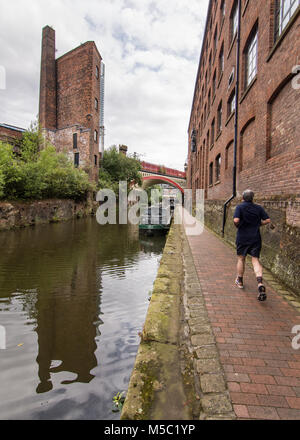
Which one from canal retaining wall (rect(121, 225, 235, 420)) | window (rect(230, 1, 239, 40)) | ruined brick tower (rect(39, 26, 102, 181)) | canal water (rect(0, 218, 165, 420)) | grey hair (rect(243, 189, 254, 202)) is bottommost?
canal water (rect(0, 218, 165, 420))

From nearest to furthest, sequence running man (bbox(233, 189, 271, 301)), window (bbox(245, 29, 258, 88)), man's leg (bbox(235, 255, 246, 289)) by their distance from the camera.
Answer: running man (bbox(233, 189, 271, 301)), man's leg (bbox(235, 255, 246, 289)), window (bbox(245, 29, 258, 88))

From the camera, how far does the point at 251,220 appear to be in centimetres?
388

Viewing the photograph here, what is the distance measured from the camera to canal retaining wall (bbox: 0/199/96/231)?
1480 cm

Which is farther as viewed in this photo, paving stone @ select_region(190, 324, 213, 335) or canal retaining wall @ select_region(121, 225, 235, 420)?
paving stone @ select_region(190, 324, 213, 335)

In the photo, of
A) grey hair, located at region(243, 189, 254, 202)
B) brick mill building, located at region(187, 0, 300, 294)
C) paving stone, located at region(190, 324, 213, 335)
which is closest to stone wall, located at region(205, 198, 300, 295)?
brick mill building, located at region(187, 0, 300, 294)

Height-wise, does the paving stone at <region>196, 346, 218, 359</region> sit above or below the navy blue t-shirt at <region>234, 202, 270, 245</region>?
below

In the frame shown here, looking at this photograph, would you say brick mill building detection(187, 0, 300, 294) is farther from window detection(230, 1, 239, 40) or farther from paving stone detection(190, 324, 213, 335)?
paving stone detection(190, 324, 213, 335)

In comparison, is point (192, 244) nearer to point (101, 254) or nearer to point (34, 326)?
point (101, 254)

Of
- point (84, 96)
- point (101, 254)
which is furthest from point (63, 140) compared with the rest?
point (101, 254)

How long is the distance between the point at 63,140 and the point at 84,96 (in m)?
5.39

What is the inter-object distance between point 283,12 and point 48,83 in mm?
30107

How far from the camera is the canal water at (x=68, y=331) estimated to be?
2506 millimetres

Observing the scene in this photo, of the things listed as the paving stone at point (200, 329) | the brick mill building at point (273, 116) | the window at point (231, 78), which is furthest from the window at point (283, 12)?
the paving stone at point (200, 329)

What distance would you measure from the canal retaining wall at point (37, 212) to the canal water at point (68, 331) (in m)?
7.34
